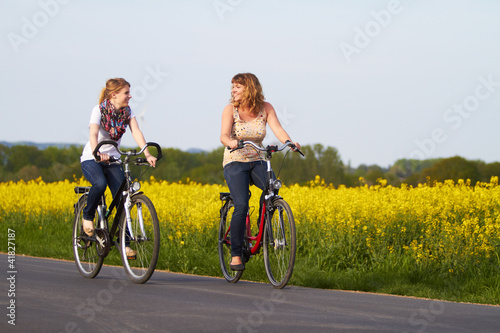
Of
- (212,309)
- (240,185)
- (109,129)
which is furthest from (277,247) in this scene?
(109,129)

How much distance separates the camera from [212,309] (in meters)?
6.43

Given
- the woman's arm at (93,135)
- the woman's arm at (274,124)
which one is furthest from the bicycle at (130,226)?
the woman's arm at (274,124)

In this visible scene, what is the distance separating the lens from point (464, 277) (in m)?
9.25

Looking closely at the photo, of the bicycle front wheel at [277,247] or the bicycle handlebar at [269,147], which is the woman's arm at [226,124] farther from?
the bicycle front wheel at [277,247]

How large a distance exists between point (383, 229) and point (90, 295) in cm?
451

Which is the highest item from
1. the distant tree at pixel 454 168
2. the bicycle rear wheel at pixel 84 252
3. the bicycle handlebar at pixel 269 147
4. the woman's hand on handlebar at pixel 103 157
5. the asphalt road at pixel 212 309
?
the distant tree at pixel 454 168

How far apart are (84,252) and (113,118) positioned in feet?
5.53

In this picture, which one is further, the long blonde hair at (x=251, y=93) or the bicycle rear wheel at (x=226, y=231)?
the bicycle rear wheel at (x=226, y=231)

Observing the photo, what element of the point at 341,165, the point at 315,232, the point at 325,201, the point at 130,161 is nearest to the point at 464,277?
the point at 315,232

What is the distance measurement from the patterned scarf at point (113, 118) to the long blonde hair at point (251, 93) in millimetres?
1243

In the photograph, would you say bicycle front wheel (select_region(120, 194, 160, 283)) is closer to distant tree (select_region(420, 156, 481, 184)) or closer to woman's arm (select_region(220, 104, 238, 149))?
woman's arm (select_region(220, 104, 238, 149))

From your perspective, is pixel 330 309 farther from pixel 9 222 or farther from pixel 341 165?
pixel 341 165

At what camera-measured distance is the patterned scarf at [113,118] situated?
8430mm

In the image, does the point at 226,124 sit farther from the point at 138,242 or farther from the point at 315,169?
the point at 315,169
